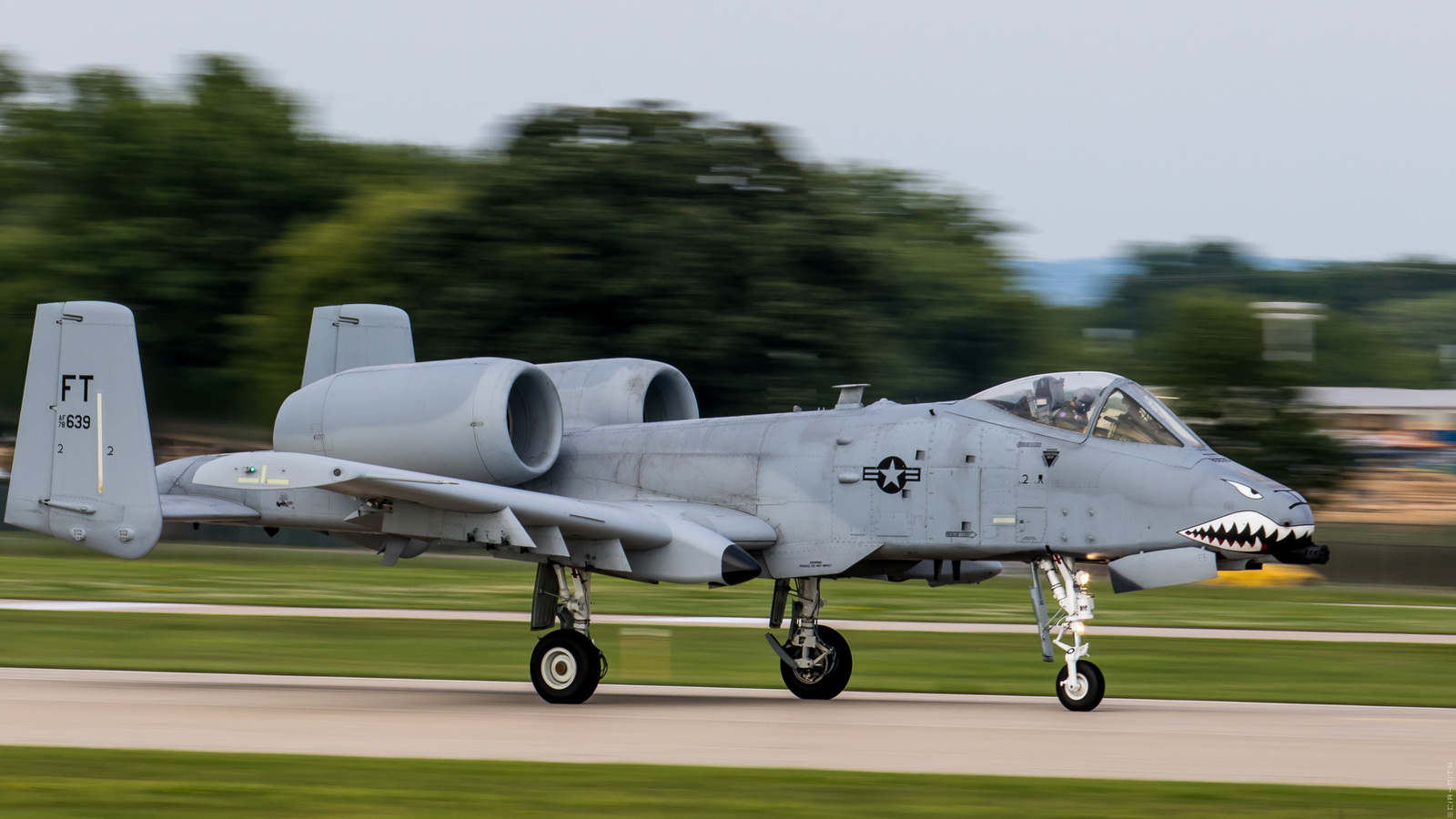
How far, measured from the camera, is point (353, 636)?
22562mm

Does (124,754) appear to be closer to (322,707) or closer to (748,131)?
(322,707)

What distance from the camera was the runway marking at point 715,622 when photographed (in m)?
24.3

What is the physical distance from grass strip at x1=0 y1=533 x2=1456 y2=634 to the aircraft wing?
12302 millimetres

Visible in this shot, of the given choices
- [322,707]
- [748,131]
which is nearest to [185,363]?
[748,131]

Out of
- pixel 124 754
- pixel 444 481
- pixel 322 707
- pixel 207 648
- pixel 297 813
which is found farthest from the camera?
pixel 207 648

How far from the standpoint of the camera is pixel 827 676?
15.9 meters

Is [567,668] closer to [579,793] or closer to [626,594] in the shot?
[579,793]

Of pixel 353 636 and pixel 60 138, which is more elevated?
pixel 60 138

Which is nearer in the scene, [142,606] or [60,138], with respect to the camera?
[142,606]

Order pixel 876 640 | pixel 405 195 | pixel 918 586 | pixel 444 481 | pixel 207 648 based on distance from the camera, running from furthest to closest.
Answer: pixel 405 195
pixel 918 586
pixel 876 640
pixel 207 648
pixel 444 481

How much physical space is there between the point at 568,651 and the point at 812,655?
256 centimetres

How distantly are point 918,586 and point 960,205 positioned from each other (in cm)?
5060

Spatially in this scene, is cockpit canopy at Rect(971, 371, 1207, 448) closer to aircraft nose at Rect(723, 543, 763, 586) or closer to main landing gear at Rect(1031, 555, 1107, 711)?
main landing gear at Rect(1031, 555, 1107, 711)

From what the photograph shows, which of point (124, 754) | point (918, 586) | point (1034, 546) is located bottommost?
point (918, 586)
